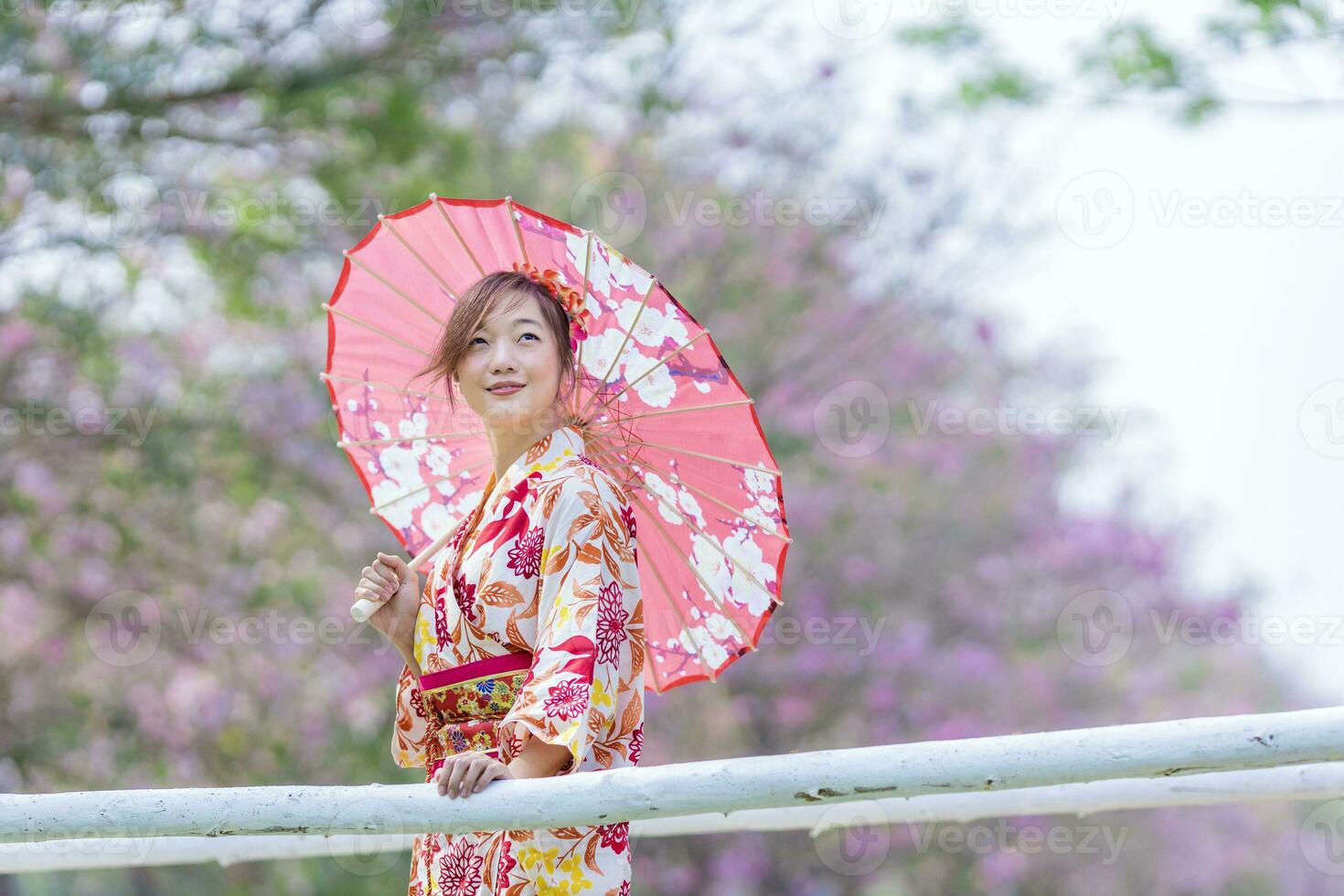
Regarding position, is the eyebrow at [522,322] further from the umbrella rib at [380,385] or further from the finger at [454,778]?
the finger at [454,778]

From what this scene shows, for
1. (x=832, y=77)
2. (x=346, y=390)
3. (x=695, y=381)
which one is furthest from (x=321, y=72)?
(x=695, y=381)

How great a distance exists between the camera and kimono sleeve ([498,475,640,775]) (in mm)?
1441

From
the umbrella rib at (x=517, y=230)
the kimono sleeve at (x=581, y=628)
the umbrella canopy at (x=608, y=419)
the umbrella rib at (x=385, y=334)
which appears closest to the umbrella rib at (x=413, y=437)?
the umbrella canopy at (x=608, y=419)

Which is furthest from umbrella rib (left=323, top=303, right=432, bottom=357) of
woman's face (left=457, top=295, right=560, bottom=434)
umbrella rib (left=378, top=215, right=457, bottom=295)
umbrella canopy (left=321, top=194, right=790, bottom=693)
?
woman's face (left=457, top=295, right=560, bottom=434)

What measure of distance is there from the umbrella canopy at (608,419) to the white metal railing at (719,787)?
0.47 meters

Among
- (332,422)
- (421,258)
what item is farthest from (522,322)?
(332,422)

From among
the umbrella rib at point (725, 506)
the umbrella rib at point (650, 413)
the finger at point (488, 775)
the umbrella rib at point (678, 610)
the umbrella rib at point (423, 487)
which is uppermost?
the umbrella rib at point (650, 413)

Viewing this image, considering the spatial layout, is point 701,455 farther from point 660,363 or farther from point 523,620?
point 523,620

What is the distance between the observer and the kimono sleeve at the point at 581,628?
144 centimetres

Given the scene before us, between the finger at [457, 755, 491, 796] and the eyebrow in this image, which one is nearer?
the finger at [457, 755, 491, 796]

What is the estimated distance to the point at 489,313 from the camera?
1.77 meters

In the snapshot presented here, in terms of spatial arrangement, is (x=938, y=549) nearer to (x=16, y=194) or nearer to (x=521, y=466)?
(x=16, y=194)

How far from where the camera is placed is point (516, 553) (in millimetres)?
1605

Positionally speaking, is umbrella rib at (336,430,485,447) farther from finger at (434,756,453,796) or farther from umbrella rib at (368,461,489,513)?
finger at (434,756,453,796)
